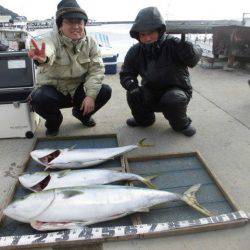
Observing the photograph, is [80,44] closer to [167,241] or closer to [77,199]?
[77,199]

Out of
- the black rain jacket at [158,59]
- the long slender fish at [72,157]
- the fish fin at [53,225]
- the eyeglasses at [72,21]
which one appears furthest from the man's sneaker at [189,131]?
the fish fin at [53,225]

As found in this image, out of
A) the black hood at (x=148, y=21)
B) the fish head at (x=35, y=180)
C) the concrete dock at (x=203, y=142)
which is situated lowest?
the concrete dock at (x=203, y=142)

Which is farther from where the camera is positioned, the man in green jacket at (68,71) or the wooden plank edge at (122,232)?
the man in green jacket at (68,71)

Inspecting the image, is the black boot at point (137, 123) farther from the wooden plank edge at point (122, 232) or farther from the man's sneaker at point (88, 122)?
the wooden plank edge at point (122, 232)

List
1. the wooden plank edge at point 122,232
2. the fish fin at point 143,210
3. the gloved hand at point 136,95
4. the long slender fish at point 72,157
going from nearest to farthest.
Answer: the wooden plank edge at point 122,232, the fish fin at point 143,210, the long slender fish at point 72,157, the gloved hand at point 136,95

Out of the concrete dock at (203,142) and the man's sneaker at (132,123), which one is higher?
the man's sneaker at (132,123)

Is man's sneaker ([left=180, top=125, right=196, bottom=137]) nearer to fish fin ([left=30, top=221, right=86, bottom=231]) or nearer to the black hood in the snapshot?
the black hood

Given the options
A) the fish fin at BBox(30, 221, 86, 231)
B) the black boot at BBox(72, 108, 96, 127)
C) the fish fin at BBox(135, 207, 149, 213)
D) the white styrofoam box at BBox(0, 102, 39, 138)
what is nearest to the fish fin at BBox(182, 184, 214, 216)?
the fish fin at BBox(135, 207, 149, 213)

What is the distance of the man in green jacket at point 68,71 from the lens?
3.55 meters

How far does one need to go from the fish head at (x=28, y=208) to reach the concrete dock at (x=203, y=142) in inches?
12.1

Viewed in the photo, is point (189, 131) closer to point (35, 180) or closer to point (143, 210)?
point (143, 210)

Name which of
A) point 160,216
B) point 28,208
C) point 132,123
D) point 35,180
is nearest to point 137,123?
point 132,123

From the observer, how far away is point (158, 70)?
3875 millimetres

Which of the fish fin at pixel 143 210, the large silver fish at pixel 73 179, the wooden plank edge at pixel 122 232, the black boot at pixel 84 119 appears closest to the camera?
the wooden plank edge at pixel 122 232
